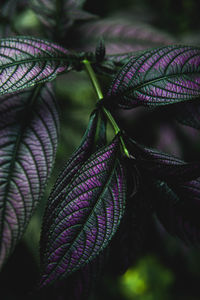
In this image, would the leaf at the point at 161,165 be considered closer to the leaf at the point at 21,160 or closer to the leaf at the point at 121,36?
the leaf at the point at 21,160

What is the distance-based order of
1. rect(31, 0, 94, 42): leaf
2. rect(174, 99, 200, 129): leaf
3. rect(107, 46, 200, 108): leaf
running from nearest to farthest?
rect(107, 46, 200, 108): leaf → rect(174, 99, 200, 129): leaf → rect(31, 0, 94, 42): leaf

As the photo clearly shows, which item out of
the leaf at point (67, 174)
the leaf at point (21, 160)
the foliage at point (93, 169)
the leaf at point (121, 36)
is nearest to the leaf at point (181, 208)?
the foliage at point (93, 169)

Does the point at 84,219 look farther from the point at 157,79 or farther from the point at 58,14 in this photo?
the point at 58,14

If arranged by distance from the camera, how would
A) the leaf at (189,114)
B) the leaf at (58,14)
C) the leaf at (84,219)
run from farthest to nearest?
the leaf at (58,14) → the leaf at (189,114) → the leaf at (84,219)

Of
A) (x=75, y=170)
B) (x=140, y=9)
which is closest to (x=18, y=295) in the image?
(x=75, y=170)

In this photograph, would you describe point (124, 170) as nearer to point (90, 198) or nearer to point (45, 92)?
point (90, 198)

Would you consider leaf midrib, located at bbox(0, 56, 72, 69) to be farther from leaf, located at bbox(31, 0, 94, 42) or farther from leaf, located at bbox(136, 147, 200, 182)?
leaf, located at bbox(31, 0, 94, 42)

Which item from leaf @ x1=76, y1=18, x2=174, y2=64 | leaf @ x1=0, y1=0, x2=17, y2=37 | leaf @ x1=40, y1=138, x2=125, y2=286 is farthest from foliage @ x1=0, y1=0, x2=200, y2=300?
leaf @ x1=0, y1=0, x2=17, y2=37
